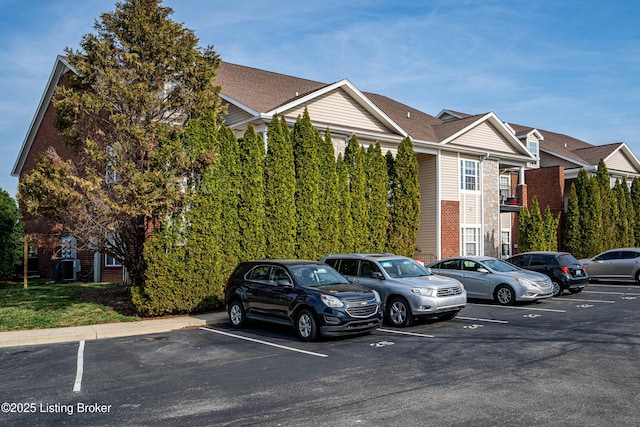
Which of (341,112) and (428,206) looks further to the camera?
(428,206)

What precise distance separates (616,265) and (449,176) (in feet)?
28.4

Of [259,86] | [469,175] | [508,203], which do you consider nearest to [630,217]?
[508,203]

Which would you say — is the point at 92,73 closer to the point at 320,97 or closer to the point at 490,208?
the point at 320,97

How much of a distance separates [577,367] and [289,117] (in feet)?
49.6

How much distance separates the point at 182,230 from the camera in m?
15.1

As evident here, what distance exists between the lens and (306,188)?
18.5 meters

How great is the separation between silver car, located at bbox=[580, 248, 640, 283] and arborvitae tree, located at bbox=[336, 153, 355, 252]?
11942mm

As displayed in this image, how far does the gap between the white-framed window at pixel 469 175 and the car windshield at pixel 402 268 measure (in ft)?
49.1

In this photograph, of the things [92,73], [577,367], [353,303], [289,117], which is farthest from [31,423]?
[289,117]

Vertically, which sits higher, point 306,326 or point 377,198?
point 377,198

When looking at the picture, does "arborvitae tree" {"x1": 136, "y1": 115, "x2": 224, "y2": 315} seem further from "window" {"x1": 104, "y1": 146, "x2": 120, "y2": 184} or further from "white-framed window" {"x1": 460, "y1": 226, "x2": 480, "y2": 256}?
"white-framed window" {"x1": 460, "y1": 226, "x2": 480, "y2": 256}

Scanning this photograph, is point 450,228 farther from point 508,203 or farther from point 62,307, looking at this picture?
point 62,307

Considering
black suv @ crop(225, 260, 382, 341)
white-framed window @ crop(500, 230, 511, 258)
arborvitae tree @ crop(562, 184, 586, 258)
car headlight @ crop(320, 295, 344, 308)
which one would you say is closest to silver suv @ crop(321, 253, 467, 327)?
black suv @ crop(225, 260, 382, 341)

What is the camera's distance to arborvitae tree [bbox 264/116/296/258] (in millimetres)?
17234
